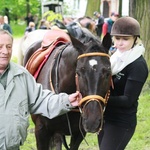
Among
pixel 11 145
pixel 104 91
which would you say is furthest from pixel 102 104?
pixel 11 145

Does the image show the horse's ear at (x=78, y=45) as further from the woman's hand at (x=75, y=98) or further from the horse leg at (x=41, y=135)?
the horse leg at (x=41, y=135)

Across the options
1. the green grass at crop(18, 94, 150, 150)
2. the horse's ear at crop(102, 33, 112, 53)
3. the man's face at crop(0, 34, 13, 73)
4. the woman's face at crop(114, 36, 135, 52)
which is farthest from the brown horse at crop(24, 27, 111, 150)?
the green grass at crop(18, 94, 150, 150)

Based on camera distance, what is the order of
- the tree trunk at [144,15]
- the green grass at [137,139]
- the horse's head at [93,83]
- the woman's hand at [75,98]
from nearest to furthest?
the horse's head at [93,83], the woman's hand at [75,98], the green grass at [137,139], the tree trunk at [144,15]

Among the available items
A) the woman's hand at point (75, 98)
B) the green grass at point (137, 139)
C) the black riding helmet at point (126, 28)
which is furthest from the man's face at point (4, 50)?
the green grass at point (137, 139)

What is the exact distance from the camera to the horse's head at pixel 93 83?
10.5ft

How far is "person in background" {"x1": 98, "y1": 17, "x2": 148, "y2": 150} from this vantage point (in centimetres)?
353

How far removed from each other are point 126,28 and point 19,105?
127 centimetres

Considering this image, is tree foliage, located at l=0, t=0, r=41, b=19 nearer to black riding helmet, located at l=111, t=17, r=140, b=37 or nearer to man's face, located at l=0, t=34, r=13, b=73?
black riding helmet, located at l=111, t=17, r=140, b=37

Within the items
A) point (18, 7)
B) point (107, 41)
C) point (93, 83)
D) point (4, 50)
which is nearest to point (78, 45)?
point (107, 41)

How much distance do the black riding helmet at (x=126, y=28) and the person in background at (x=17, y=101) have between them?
29.2 inches

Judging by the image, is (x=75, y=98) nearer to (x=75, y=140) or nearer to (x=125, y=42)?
(x=125, y=42)

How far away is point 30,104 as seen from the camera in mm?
3244

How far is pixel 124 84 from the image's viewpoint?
363 cm

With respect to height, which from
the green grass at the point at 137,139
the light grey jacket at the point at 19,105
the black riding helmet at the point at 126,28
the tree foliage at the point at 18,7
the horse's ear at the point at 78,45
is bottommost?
the green grass at the point at 137,139
